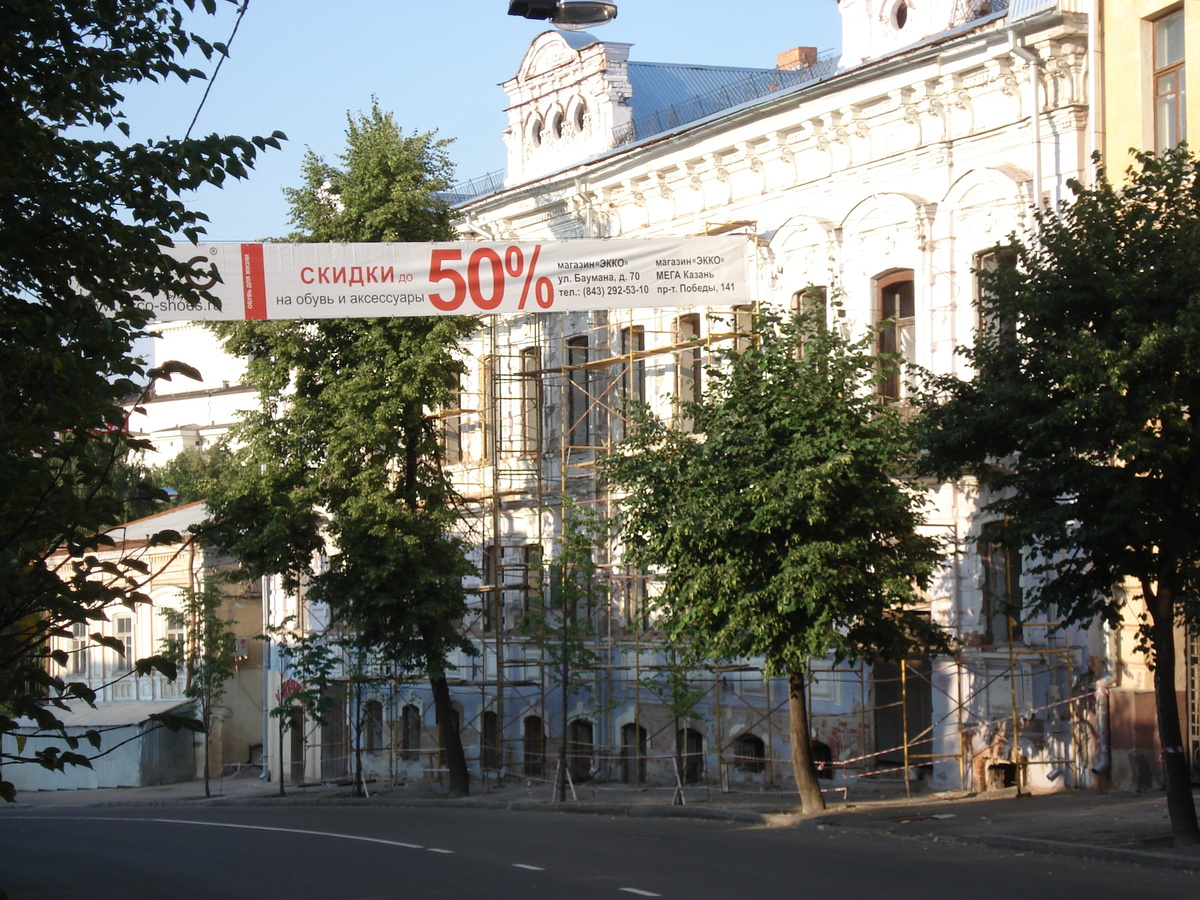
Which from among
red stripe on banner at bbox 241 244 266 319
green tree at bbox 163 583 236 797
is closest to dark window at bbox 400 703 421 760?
green tree at bbox 163 583 236 797

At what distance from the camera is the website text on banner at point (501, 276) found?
24.1 m

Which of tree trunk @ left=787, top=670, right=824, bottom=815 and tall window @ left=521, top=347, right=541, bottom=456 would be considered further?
tall window @ left=521, top=347, right=541, bottom=456

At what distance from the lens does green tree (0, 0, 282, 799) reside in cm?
732

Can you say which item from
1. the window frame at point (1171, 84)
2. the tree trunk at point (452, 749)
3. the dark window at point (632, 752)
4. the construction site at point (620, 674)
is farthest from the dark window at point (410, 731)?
the window frame at point (1171, 84)

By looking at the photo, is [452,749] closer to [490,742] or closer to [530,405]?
[490,742]

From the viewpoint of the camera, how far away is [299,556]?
29.2 metres

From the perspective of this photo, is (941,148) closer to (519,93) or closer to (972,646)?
(972,646)

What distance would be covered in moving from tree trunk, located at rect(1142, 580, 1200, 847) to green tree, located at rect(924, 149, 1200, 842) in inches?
0.5

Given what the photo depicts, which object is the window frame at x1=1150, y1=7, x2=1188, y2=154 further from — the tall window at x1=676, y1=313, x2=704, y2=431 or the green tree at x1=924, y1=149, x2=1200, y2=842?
the tall window at x1=676, y1=313, x2=704, y2=431

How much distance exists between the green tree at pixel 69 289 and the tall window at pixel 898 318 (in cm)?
1603

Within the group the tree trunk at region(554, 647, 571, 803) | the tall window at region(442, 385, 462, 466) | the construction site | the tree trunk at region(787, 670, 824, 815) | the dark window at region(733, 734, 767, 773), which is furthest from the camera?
the tall window at region(442, 385, 462, 466)

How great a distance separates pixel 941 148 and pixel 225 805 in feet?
70.0

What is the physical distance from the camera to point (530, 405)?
32.6 m

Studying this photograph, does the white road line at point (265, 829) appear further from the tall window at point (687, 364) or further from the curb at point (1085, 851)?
the tall window at point (687, 364)
